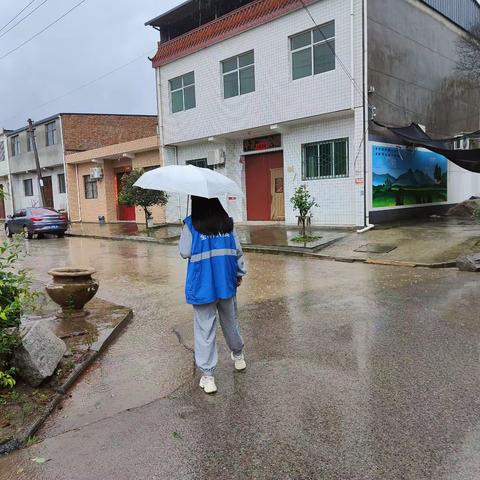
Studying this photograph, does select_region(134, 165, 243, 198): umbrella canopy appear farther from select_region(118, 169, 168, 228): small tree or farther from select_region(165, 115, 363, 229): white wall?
select_region(118, 169, 168, 228): small tree

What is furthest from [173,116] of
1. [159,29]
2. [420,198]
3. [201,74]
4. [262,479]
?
[262,479]

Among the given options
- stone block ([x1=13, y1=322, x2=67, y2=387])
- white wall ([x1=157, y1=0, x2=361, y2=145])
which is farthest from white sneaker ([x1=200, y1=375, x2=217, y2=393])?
white wall ([x1=157, y1=0, x2=361, y2=145])

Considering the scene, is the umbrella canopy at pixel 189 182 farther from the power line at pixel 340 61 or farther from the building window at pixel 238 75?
the building window at pixel 238 75

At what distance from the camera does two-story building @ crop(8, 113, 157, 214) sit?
31.0 m

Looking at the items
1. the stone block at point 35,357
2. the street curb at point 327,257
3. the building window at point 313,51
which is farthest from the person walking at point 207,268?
the building window at point 313,51

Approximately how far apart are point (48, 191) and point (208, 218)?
33261 mm

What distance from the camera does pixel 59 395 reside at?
4203 mm

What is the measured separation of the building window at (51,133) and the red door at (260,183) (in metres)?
17.3

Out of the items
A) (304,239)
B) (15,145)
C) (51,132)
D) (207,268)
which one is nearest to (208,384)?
(207,268)

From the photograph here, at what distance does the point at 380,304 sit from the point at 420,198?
1239cm

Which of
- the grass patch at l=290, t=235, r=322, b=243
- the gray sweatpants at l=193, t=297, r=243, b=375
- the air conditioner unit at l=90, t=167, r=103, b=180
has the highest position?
the air conditioner unit at l=90, t=167, r=103, b=180

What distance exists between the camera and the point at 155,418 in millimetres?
3736

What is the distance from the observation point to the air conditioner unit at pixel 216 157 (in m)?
20.0

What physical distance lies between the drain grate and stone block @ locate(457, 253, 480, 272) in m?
2.38
